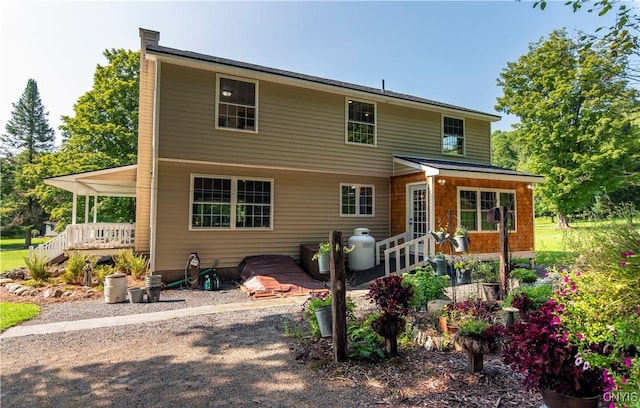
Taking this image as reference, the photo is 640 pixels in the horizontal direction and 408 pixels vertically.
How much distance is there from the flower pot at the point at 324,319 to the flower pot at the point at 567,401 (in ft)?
8.18

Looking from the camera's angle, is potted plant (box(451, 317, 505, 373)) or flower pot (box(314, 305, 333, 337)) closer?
potted plant (box(451, 317, 505, 373))

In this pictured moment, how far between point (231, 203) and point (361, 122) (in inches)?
207

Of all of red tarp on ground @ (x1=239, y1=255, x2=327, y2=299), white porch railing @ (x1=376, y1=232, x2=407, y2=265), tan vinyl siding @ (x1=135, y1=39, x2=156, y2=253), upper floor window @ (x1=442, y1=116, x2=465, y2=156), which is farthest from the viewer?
upper floor window @ (x1=442, y1=116, x2=465, y2=156)

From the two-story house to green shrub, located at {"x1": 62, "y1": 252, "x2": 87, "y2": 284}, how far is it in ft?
5.78

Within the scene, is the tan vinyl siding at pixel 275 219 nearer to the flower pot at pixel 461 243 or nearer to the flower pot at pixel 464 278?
the flower pot at pixel 464 278

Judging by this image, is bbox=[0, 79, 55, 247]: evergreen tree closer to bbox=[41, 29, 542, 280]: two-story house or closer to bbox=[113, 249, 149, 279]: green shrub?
bbox=[113, 249, 149, 279]: green shrub

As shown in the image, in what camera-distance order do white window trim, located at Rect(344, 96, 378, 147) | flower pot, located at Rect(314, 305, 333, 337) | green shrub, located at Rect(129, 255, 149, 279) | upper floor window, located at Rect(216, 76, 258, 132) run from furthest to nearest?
white window trim, located at Rect(344, 96, 378, 147) → green shrub, located at Rect(129, 255, 149, 279) → upper floor window, located at Rect(216, 76, 258, 132) → flower pot, located at Rect(314, 305, 333, 337)

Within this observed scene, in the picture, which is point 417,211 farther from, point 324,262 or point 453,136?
point 453,136

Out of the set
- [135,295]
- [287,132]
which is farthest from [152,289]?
[287,132]

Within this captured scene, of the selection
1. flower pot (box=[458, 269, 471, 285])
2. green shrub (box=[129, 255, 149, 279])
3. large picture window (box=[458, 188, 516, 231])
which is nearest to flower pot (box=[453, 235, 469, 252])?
flower pot (box=[458, 269, 471, 285])

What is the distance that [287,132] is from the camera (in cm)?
984

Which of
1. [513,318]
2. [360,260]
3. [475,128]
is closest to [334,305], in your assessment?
[513,318]

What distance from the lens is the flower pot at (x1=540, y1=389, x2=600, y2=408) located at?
7.33 feet

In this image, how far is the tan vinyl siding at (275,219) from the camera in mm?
8672
